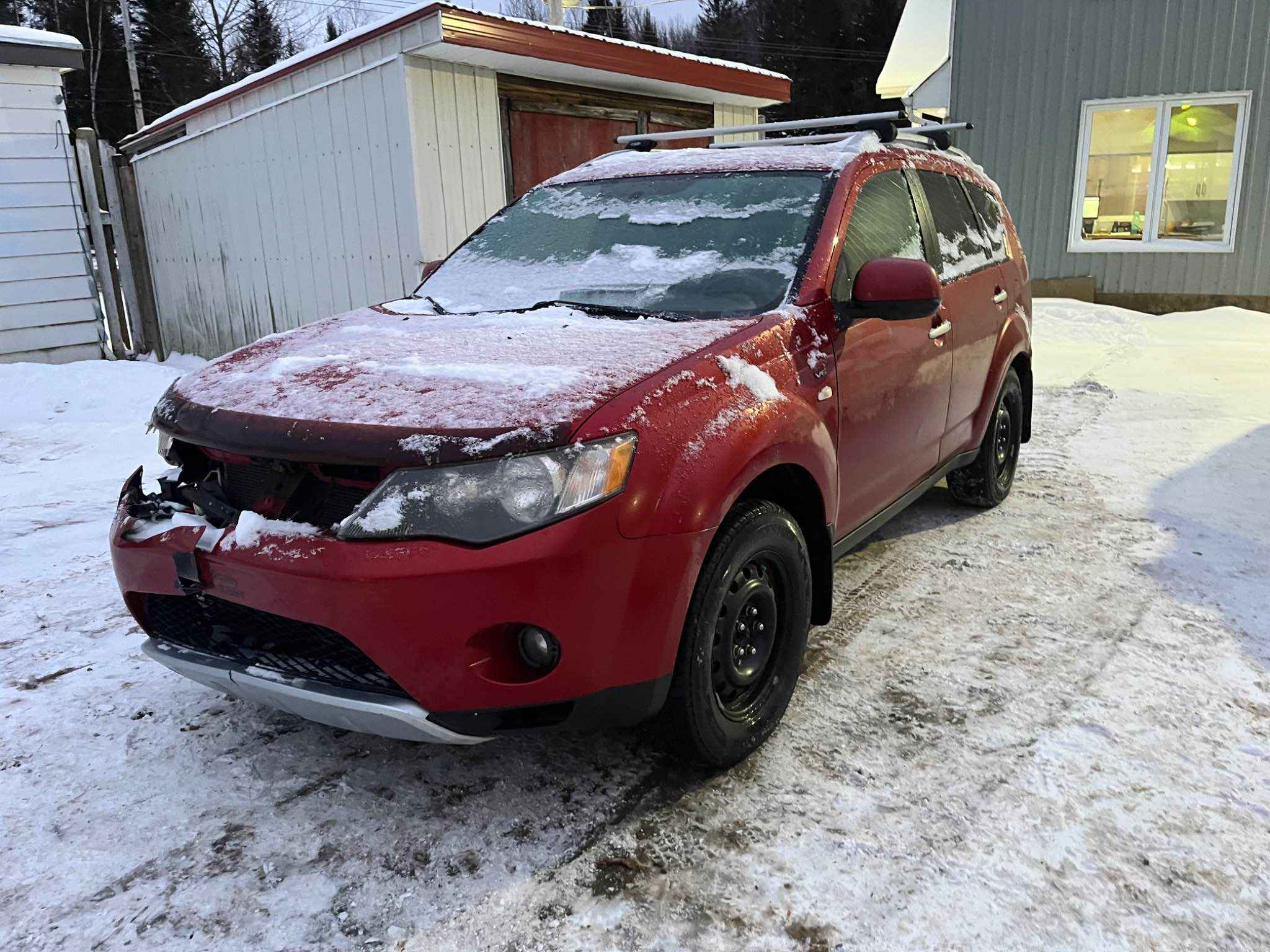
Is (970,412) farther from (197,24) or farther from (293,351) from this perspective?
(197,24)

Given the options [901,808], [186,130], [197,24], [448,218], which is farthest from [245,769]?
[197,24]

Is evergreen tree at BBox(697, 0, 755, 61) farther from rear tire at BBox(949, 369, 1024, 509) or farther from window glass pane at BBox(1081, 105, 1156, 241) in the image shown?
rear tire at BBox(949, 369, 1024, 509)

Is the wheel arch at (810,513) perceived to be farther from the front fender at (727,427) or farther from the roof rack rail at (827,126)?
the roof rack rail at (827,126)

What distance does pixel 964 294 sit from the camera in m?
4.29

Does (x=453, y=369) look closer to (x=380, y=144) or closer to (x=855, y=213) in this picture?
(x=855, y=213)

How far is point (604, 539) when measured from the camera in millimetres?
2211

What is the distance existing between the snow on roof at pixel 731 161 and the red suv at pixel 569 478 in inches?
0.9

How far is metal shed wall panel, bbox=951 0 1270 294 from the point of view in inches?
459

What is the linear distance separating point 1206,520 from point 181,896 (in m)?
4.81

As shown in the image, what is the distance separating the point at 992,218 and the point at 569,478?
3770mm

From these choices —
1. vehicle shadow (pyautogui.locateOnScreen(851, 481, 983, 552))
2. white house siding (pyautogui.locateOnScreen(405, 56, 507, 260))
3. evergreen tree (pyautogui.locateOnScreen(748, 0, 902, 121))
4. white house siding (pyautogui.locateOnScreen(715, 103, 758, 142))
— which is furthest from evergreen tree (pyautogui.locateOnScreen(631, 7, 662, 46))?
vehicle shadow (pyautogui.locateOnScreen(851, 481, 983, 552))

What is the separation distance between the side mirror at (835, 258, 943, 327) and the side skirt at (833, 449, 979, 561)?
0.76m

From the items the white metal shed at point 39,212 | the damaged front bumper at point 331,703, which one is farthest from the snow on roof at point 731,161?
the white metal shed at point 39,212

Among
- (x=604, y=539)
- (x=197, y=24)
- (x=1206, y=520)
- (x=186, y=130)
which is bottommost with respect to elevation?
(x=1206, y=520)
